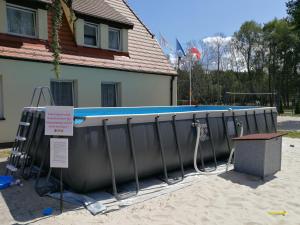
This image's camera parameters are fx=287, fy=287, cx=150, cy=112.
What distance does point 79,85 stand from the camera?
34.5 ft

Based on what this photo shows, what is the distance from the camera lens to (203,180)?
18.4 feet

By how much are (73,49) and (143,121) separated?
270 inches

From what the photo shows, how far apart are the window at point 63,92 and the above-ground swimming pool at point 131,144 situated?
131 inches

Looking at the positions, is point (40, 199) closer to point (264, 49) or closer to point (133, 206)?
point (133, 206)

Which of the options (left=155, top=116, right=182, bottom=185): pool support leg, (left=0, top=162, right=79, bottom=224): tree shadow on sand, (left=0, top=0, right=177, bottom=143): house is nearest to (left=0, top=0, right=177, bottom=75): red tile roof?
(left=0, top=0, right=177, bottom=143): house

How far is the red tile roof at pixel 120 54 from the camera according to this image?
364 inches

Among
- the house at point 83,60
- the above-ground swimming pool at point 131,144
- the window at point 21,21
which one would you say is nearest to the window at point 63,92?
the house at point 83,60

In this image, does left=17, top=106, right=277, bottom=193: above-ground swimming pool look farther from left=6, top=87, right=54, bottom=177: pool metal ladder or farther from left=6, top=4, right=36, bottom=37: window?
left=6, top=4, right=36, bottom=37: window

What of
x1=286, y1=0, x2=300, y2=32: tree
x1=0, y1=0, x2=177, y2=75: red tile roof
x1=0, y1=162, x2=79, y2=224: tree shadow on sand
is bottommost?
x1=0, y1=162, x2=79, y2=224: tree shadow on sand

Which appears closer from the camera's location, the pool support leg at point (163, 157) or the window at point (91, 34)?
the pool support leg at point (163, 157)

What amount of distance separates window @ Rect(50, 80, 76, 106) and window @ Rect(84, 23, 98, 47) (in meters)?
2.17

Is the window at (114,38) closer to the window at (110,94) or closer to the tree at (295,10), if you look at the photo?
the window at (110,94)

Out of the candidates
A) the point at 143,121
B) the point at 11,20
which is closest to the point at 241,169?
the point at 143,121

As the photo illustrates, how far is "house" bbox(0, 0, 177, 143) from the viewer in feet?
29.3
